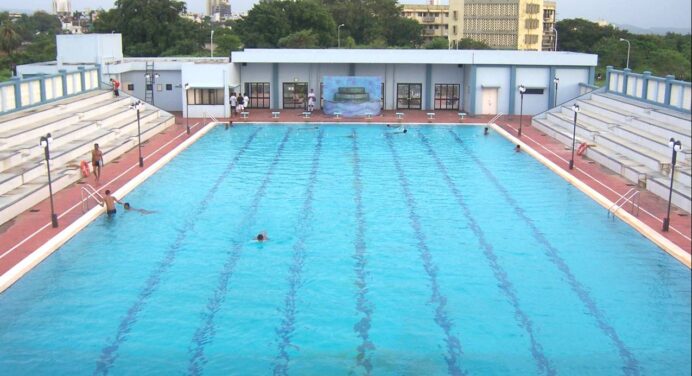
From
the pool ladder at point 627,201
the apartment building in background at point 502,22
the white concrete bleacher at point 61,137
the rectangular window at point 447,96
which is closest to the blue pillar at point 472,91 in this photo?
the rectangular window at point 447,96

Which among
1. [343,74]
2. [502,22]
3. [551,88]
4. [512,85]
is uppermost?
[502,22]

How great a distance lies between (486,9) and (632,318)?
105m

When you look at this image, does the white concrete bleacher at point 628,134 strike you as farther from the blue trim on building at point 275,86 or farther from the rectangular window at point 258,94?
the rectangular window at point 258,94

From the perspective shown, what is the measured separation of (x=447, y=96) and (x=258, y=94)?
1053 centimetres

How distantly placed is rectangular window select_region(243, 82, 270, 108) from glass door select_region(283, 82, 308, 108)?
105 centimetres

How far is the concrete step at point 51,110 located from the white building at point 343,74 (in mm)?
3116

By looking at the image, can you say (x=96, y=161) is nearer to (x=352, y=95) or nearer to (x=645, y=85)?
(x=352, y=95)

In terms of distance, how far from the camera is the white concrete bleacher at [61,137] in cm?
2000

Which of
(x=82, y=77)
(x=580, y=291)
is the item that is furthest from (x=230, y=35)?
(x=580, y=291)

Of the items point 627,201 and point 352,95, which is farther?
point 352,95

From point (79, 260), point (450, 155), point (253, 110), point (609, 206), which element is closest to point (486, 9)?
point (253, 110)

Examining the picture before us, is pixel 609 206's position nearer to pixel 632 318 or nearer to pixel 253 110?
pixel 632 318

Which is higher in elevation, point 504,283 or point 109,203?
point 109,203

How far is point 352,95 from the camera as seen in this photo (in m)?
39.2
